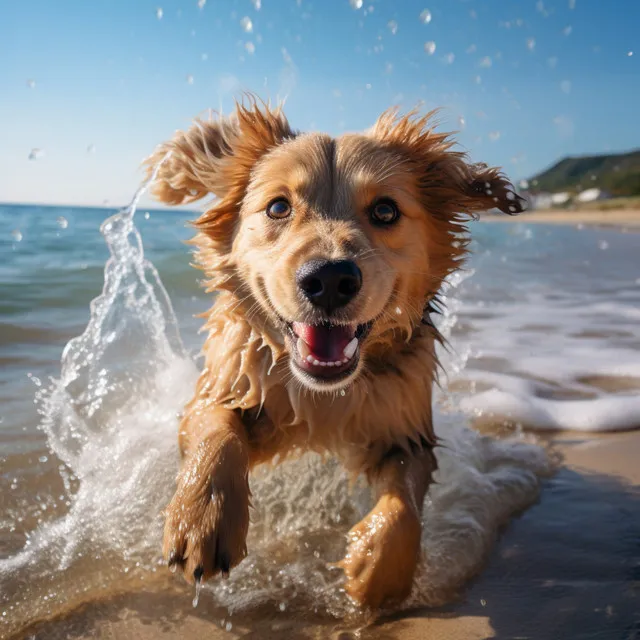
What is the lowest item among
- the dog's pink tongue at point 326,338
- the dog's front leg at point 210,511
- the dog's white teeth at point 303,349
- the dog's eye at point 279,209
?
the dog's front leg at point 210,511

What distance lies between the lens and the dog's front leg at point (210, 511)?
206 centimetres

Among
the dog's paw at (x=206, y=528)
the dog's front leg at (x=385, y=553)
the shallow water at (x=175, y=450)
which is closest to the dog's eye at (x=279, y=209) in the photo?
the dog's paw at (x=206, y=528)

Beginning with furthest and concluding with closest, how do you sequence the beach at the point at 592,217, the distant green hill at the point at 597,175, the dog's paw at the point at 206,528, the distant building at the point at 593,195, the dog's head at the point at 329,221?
the distant building at the point at 593,195, the distant green hill at the point at 597,175, the beach at the point at 592,217, the dog's head at the point at 329,221, the dog's paw at the point at 206,528

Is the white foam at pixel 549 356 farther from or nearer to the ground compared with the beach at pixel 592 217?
nearer to the ground

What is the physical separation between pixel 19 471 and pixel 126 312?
1.95 metres

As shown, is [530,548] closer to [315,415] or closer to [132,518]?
[315,415]

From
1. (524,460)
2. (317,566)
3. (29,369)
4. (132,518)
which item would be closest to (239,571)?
(317,566)

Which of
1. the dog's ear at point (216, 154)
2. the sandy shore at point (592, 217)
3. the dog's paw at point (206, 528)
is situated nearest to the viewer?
the dog's paw at point (206, 528)

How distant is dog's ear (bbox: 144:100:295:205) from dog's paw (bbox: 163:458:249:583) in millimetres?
1152

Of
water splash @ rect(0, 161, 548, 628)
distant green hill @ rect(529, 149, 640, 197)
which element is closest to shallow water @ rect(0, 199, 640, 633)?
water splash @ rect(0, 161, 548, 628)

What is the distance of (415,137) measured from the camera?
2865 mm

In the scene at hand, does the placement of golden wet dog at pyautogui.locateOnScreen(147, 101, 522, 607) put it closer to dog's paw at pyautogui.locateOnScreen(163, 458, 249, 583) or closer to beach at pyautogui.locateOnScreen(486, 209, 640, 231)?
dog's paw at pyautogui.locateOnScreen(163, 458, 249, 583)

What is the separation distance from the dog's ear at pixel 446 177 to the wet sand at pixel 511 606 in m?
1.25

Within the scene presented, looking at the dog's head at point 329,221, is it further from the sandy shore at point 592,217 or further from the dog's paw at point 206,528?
the sandy shore at point 592,217
